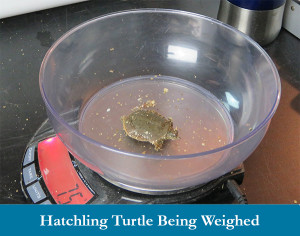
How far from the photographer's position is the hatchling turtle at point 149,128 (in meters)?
0.75

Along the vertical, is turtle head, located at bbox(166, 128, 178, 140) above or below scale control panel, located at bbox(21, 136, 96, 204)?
above

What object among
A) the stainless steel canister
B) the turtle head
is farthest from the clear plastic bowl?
the stainless steel canister

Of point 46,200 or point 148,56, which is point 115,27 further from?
point 46,200

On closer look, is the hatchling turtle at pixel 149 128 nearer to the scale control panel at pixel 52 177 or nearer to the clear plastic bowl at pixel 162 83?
the clear plastic bowl at pixel 162 83

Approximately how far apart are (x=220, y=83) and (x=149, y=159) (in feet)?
1.26

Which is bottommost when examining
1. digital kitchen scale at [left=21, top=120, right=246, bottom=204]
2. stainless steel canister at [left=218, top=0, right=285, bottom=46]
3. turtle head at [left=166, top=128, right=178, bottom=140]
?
digital kitchen scale at [left=21, top=120, right=246, bottom=204]

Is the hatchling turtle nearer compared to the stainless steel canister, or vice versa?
the hatchling turtle

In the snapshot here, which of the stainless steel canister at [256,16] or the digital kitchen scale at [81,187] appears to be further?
the stainless steel canister at [256,16]

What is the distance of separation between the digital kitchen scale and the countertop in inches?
1.2

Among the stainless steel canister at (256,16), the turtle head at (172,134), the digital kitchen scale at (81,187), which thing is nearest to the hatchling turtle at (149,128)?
the turtle head at (172,134)

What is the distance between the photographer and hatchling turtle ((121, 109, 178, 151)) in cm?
75

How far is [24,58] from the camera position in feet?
3.13

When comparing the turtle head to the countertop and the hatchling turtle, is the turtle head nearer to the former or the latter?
the hatchling turtle

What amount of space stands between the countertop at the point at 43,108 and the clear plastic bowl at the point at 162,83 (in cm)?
8
